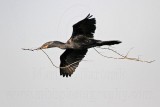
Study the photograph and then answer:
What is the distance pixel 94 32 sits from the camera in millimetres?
5055

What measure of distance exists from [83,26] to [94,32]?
0.23 m

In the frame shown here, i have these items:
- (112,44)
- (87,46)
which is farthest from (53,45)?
(112,44)

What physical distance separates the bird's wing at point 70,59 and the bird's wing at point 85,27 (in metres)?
0.51

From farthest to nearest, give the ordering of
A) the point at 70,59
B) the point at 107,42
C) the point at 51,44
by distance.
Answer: the point at 70,59
the point at 51,44
the point at 107,42

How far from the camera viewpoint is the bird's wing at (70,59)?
223 inches

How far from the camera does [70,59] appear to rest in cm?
587

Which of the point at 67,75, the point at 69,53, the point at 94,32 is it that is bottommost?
the point at 67,75

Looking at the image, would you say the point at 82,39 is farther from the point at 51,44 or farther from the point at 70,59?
the point at 70,59

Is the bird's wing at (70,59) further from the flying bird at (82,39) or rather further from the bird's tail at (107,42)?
the bird's tail at (107,42)

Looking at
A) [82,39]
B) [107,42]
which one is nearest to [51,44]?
[82,39]

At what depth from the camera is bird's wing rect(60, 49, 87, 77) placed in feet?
18.5

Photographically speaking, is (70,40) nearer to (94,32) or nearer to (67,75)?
(94,32)

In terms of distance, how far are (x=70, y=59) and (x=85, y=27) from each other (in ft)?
3.50

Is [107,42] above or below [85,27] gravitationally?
below
